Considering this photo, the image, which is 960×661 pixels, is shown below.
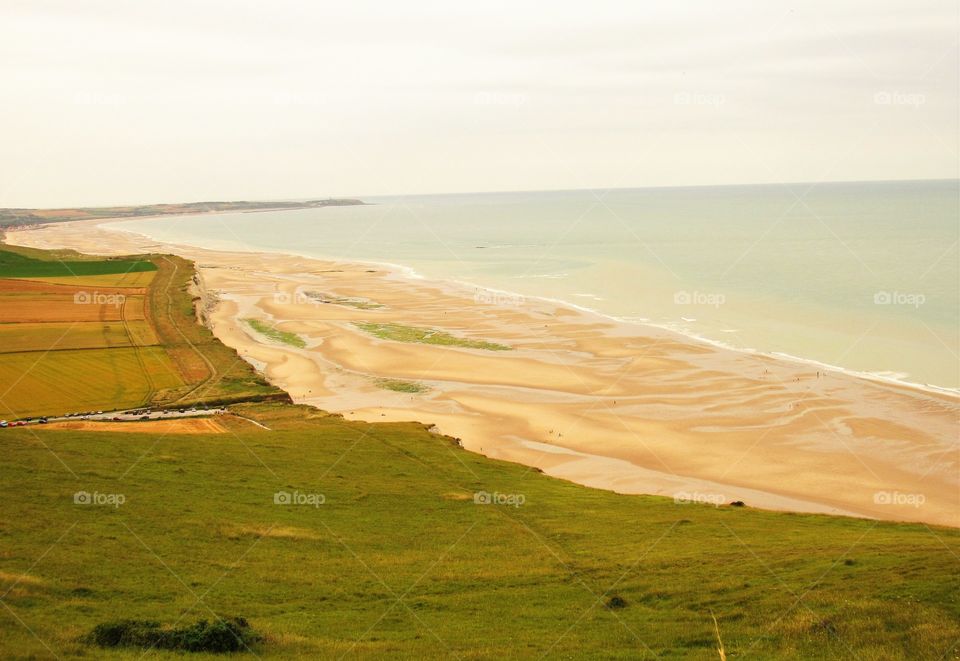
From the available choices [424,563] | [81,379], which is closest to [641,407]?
[424,563]

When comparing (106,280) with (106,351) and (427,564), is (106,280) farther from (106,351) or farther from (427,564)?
(427,564)

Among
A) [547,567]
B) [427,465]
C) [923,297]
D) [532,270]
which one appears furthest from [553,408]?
[532,270]

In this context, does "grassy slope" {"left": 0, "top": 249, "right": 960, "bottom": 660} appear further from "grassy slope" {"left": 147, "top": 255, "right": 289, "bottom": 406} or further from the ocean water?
the ocean water

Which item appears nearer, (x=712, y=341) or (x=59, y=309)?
(x=712, y=341)

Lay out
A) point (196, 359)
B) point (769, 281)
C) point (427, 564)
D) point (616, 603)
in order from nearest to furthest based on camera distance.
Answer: point (616, 603) < point (427, 564) < point (196, 359) < point (769, 281)

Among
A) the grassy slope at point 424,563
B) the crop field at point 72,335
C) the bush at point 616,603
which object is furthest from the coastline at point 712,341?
the crop field at point 72,335

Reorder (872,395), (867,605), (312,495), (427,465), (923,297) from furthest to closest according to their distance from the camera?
(923,297), (872,395), (427,465), (312,495), (867,605)

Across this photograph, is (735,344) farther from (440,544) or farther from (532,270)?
(532,270)

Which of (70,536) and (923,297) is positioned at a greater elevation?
(923,297)
